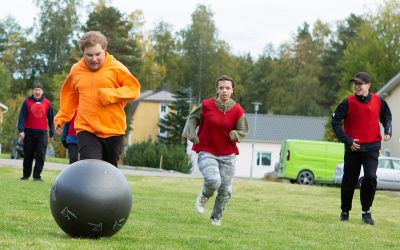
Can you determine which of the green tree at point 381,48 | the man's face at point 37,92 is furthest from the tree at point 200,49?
the man's face at point 37,92

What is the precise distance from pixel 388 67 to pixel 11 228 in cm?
6570

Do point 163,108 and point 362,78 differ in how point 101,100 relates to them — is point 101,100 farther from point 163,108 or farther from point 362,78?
point 163,108

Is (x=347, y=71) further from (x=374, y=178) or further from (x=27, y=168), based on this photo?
(x=374, y=178)

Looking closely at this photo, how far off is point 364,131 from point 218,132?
107 inches

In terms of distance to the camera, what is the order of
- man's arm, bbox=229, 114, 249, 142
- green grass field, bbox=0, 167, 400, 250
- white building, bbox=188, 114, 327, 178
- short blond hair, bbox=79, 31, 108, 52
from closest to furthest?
green grass field, bbox=0, 167, 400, 250, short blond hair, bbox=79, 31, 108, 52, man's arm, bbox=229, 114, 249, 142, white building, bbox=188, 114, 327, 178

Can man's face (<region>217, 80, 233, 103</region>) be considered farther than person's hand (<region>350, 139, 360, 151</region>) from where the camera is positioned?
No

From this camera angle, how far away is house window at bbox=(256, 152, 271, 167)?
6806cm

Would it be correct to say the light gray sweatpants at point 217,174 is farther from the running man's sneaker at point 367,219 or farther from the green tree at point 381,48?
the green tree at point 381,48

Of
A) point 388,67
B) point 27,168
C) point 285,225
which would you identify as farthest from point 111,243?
point 388,67

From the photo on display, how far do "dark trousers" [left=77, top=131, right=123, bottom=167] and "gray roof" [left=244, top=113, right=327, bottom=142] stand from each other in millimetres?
60284

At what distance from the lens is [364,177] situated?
38.4ft

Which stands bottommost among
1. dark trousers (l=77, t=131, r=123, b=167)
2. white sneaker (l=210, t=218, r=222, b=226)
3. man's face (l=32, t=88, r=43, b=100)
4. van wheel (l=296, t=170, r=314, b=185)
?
van wheel (l=296, t=170, r=314, b=185)

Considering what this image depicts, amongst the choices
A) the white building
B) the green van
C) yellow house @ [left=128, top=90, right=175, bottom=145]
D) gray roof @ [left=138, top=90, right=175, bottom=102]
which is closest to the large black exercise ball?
the green van

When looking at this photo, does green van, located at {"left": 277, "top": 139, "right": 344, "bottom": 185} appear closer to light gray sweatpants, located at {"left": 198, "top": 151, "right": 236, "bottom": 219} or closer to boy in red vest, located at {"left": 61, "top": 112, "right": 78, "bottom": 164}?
boy in red vest, located at {"left": 61, "top": 112, "right": 78, "bottom": 164}
